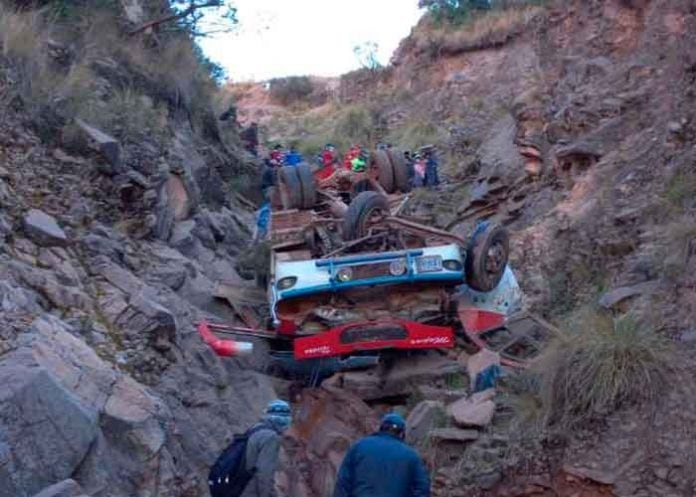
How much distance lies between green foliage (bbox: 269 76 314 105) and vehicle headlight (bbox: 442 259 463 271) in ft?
101

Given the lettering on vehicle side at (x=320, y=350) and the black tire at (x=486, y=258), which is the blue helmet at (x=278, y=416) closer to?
the lettering on vehicle side at (x=320, y=350)

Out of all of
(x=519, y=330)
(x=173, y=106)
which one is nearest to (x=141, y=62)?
(x=173, y=106)

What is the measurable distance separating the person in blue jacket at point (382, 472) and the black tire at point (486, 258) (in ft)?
17.2

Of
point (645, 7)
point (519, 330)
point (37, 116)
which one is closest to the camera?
point (519, 330)

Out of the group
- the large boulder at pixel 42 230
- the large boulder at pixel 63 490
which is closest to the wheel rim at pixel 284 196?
the large boulder at pixel 42 230

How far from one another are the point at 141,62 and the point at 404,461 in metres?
11.9

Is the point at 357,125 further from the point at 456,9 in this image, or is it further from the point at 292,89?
the point at 292,89

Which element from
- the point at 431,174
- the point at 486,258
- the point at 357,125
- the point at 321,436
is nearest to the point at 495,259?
the point at 486,258

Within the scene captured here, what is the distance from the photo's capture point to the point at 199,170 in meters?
16.4

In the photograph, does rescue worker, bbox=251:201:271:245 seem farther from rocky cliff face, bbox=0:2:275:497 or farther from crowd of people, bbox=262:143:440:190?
crowd of people, bbox=262:143:440:190

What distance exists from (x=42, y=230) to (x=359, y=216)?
11.8 ft

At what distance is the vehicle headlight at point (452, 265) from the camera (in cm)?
1105

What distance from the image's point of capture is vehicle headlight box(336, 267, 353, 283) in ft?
35.6

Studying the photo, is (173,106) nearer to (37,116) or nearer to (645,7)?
(37,116)
